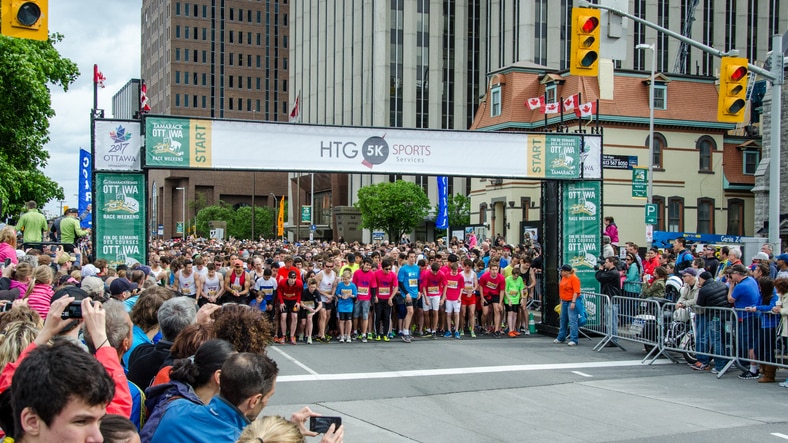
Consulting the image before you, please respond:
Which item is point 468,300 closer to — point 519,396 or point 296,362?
point 296,362

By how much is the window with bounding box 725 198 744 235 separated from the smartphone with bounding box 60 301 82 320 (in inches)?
1868

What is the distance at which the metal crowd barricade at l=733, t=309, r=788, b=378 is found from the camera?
472 inches

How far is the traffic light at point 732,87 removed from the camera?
13.0 meters

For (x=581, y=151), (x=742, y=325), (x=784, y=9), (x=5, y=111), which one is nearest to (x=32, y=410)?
(x=742, y=325)

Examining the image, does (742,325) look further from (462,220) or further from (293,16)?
(293,16)

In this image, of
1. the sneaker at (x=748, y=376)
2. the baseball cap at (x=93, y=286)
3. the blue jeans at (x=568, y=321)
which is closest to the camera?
the baseball cap at (x=93, y=286)

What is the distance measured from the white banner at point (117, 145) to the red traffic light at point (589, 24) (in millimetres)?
8743

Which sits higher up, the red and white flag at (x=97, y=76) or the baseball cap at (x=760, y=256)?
the red and white flag at (x=97, y=76)

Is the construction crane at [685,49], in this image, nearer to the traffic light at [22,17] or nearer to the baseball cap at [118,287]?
the baseball cap at [118,287]

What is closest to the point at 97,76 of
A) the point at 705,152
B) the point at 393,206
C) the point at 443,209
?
the point at 443,209

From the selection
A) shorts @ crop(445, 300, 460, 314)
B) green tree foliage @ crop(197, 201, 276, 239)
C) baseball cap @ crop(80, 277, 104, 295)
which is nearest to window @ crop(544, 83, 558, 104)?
shorts @ crop(445, 300, 460, 314)

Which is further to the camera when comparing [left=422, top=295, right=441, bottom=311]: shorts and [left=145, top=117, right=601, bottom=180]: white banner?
[left=422, top=295, right=441, bottom=311]: shorts

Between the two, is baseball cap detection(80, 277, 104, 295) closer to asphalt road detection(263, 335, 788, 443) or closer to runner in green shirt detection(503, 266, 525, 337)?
asphalt road detection(263, 335, 788, 443)

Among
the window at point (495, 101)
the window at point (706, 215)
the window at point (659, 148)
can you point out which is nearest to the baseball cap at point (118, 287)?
the window at point (659, 148)
